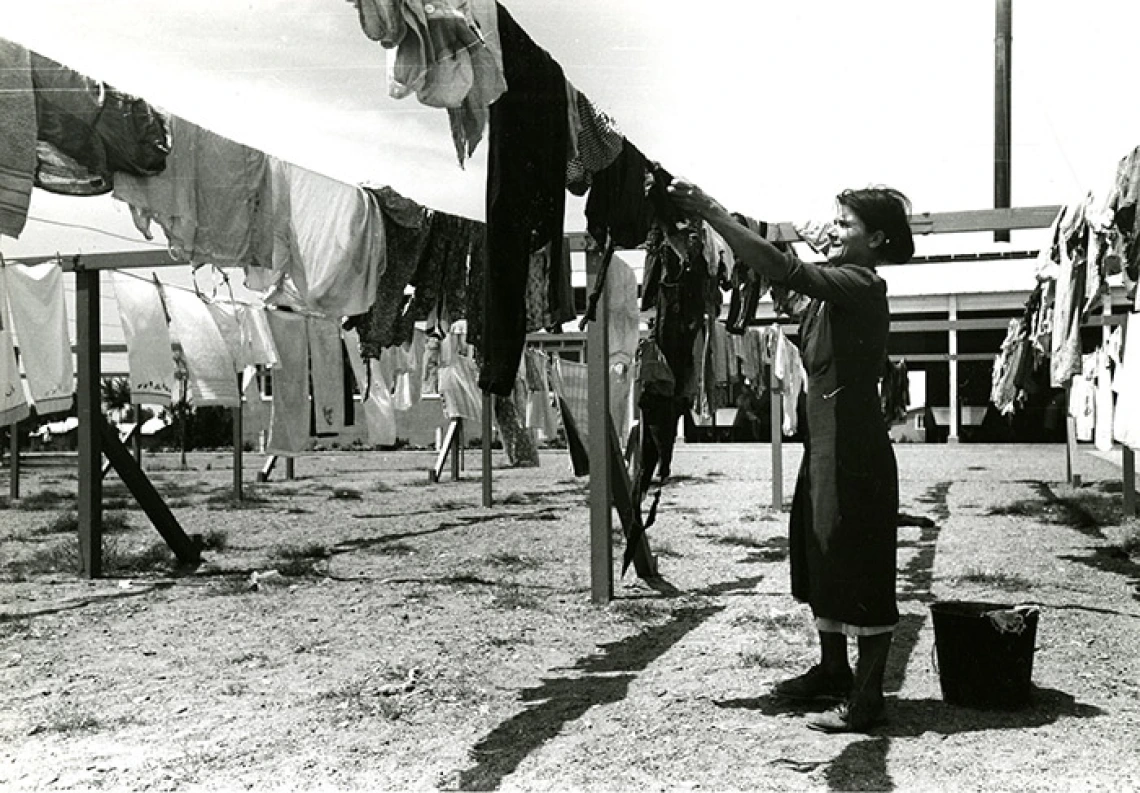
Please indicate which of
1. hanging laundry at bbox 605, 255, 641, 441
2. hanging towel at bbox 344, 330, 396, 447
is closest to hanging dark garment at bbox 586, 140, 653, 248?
hanging laundry at bbox 605, 255, 641, 441

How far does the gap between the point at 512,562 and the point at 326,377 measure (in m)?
2.54

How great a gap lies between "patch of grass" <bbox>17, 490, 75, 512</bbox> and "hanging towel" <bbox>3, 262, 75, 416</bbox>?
487 cm

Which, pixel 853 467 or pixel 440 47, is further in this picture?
pixel 853 467

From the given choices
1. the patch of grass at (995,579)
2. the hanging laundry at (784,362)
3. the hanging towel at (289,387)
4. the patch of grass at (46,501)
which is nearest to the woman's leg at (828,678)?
the patch of grass at (995,579)

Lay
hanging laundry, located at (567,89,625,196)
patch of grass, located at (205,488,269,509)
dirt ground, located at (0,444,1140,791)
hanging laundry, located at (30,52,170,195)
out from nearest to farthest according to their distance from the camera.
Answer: dirt ground, located at (0,444,1140,791)
hanging laundry, located at (30,52,170,195)
hanging laundry, located at (567,89,625,196)
patch of grass, located at (205,488,269,509)

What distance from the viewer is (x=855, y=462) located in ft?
11.0

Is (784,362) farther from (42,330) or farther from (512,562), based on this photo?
(42,330)

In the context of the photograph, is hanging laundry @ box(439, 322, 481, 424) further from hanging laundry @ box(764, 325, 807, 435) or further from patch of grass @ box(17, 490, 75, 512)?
patch of grass @ box(17, 490, 75, 512)

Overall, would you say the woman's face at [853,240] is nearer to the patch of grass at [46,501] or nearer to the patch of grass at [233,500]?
the patch of grass at [233,500]

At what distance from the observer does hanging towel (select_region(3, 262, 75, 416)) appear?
6969 mm

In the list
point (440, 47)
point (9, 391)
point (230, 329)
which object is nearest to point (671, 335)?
point (440, 47)

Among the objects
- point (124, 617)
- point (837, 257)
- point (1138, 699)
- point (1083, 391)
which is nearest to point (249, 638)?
point (124, 617)

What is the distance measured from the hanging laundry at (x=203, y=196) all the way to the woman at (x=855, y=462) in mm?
2667

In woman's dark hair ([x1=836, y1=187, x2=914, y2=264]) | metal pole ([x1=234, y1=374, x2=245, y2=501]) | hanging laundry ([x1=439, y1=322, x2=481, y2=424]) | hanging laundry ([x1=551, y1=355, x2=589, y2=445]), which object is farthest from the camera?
hanging laundry ([x1=551, y1=355, x2=589, y2=445])
